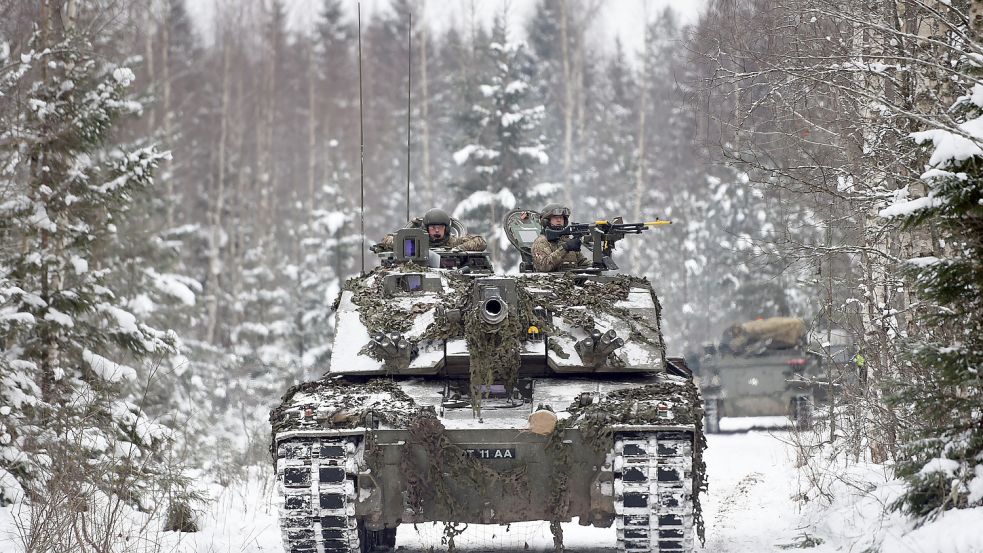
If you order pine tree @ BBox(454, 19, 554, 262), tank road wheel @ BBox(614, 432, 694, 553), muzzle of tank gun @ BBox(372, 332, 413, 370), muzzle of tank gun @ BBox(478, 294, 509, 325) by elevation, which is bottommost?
tank road wheel @ BBox(614, 432, 694, 553)

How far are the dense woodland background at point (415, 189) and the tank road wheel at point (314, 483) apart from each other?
1.24 metres

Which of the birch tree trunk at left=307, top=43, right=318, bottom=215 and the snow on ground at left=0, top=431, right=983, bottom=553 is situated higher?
the birch tree trunk at left=307, top=43, right=318, bottom=215

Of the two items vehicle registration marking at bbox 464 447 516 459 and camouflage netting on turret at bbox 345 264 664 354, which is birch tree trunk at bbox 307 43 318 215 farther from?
vehicle registration marking at bbox 464 447 516 459

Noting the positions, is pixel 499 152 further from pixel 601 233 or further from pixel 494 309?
pixel 494 309

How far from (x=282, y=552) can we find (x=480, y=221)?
21.6 meters

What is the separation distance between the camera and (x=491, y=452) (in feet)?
32.0

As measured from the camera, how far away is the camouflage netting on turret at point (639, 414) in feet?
31.1

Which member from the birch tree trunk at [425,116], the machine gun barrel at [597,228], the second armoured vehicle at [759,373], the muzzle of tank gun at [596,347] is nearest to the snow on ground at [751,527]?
the muzzle of tank gun at [596,347]

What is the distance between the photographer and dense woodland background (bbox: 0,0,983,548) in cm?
990

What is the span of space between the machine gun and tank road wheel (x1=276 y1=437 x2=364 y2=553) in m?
4.06

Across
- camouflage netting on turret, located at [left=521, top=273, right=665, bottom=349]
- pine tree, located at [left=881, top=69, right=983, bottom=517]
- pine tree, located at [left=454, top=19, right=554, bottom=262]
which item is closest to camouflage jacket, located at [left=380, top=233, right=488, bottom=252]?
camouflage netting on turret, located at [left=521, top=273, right=665, bottom=349]

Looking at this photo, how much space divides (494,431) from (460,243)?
171 inches

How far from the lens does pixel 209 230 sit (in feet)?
129

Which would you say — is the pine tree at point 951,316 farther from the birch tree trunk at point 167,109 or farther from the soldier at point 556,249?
the birch tree trunk at point 167,109
